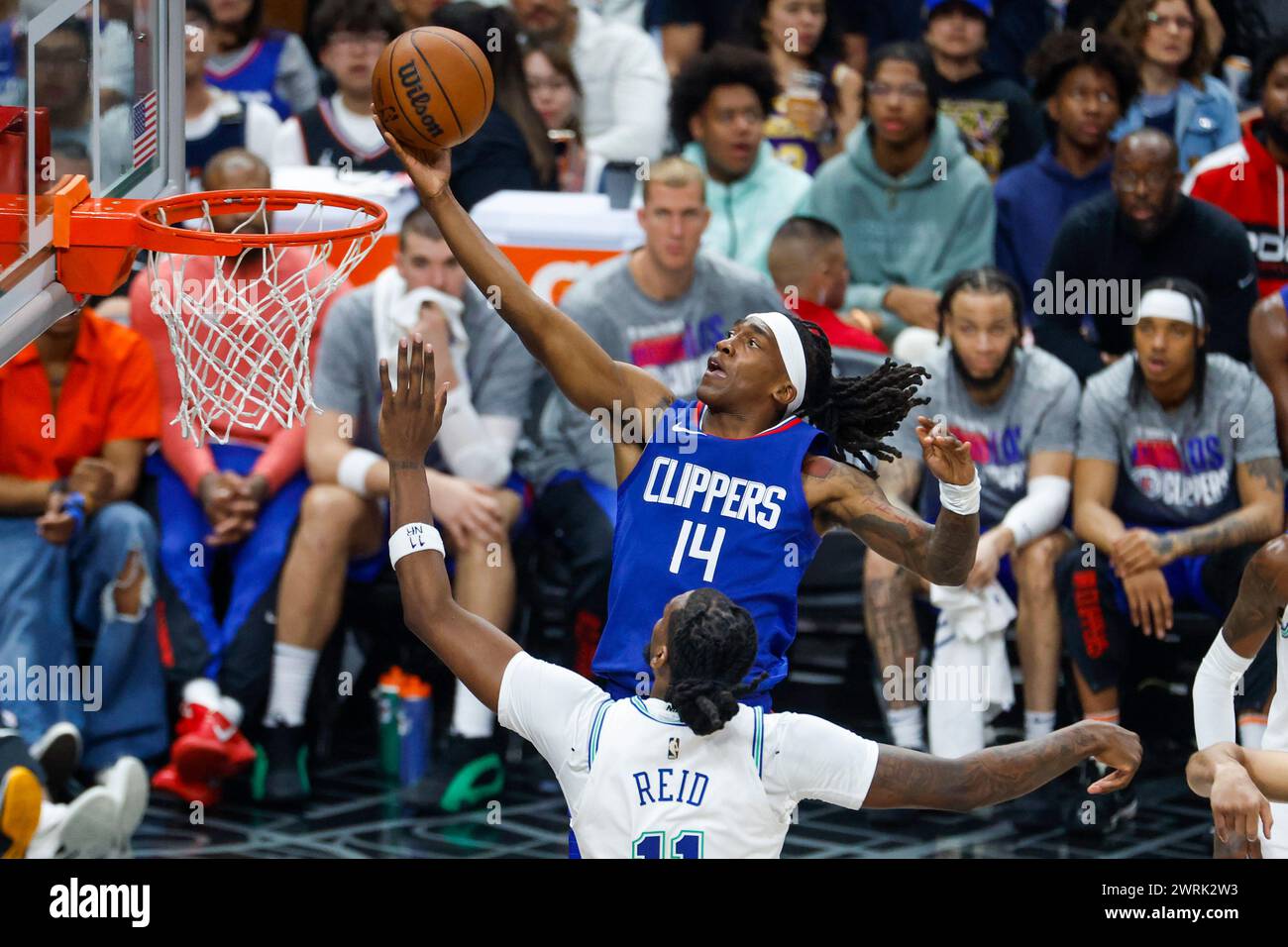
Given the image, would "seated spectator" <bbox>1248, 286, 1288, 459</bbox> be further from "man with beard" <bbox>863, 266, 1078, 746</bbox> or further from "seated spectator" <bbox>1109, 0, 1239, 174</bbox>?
"seated spectator" <bbox>1109, 0, 1239, 174</bbox>

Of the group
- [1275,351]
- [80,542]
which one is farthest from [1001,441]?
[80,542]

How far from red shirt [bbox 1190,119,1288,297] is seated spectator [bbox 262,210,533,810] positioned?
254 centimetres

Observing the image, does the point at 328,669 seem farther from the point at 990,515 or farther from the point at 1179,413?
the point at 1179,413

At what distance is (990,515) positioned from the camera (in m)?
6.17

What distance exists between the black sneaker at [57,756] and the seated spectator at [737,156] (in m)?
2.75

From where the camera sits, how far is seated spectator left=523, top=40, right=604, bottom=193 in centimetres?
702

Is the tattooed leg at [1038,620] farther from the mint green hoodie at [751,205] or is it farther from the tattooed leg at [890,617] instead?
the mint green hoodie at [751,205]

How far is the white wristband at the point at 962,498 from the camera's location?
3.92 metres

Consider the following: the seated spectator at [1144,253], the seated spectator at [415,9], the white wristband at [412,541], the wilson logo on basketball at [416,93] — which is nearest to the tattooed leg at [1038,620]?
the seated spectator at [1144,253]

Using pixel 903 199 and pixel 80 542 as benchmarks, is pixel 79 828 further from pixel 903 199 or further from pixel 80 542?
pixel 903 199

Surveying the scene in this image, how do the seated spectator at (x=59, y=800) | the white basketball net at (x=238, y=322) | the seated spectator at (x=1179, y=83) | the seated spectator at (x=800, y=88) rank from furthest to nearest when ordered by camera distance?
the seated spectator at (x=800, y=88) < the seated spectator at (x=1179, y=83) < the seated spectator at (x=59, y=800) < the white basketball net at (x=238, y=322)

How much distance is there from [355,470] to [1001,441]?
2.09m
